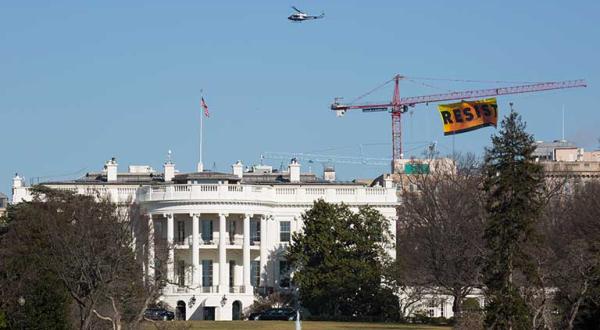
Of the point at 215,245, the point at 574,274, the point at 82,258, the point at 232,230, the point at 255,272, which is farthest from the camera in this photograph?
the point at 255,272

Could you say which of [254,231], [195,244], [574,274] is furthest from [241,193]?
[574,274]

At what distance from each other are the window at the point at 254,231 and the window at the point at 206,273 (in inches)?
144

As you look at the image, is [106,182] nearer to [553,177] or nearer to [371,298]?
[371,298]

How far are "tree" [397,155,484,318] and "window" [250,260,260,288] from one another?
11086mm

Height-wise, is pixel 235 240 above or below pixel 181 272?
above

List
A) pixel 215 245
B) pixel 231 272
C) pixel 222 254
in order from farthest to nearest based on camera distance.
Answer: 1. pixel 231 272
2. pixel 215 245
3. pixel 222 254

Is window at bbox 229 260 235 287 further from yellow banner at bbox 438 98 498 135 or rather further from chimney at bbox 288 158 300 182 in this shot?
yellow banner at bbox 438 98 498 135

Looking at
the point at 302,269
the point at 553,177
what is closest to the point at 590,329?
the point at 302,269

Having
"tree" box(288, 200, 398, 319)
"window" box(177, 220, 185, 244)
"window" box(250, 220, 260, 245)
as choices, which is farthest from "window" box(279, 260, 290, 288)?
"window" box(177, 220, 185, 244)

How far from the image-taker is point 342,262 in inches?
4584

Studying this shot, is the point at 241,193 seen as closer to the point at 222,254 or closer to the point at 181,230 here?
the point at 222,254

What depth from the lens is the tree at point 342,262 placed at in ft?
376

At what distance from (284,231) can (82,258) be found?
40.7 m

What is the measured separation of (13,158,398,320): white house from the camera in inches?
4850
